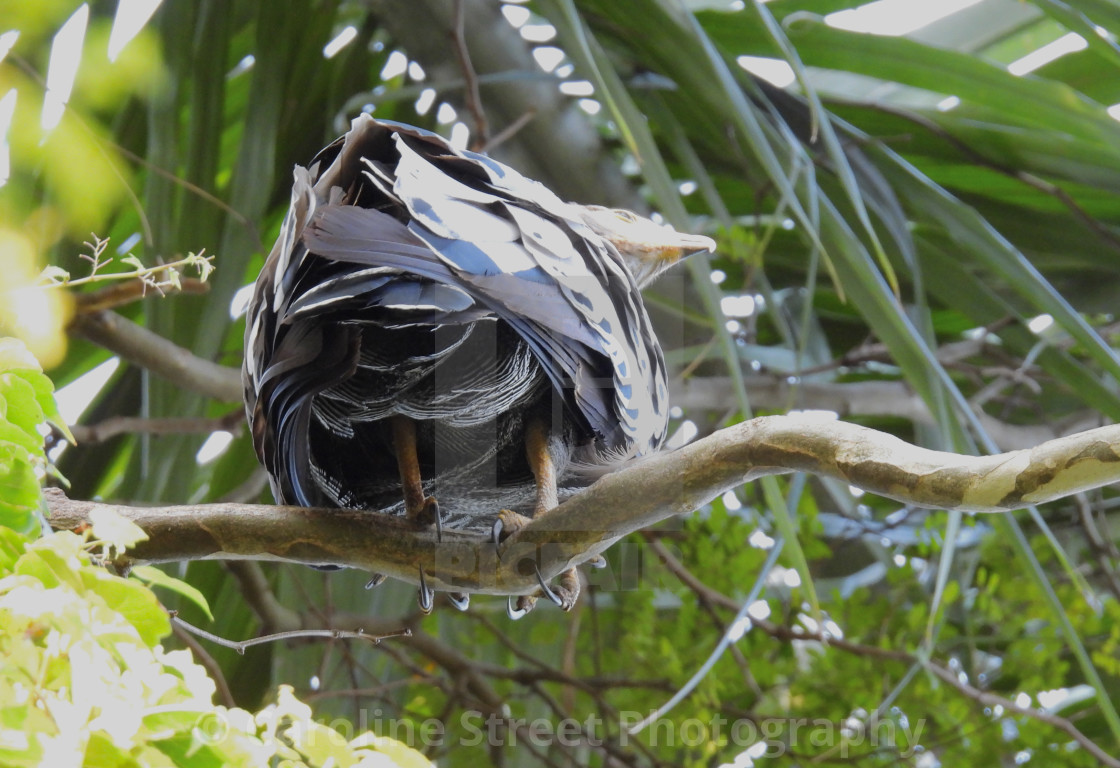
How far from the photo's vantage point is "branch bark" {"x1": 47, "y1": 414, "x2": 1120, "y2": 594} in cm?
51

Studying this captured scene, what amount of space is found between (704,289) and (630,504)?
475mm

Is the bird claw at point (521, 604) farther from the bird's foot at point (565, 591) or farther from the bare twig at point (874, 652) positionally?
the bare twig at point (874, 652)

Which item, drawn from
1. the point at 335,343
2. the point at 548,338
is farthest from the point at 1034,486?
the point at 335,343

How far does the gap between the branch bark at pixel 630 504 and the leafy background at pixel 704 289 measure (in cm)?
44

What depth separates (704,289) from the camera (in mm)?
1120

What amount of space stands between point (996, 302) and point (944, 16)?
2.45 ft

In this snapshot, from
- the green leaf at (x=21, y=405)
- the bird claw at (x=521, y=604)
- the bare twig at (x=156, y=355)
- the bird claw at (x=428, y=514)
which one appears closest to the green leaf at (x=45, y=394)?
the green leaf at (x=21, y=405)

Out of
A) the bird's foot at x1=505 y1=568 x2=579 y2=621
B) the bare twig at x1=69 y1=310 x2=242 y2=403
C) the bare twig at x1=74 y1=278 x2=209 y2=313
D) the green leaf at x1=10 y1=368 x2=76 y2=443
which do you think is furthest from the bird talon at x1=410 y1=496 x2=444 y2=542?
the bare twig at x1=69 y1=310 x2=242 y2=403

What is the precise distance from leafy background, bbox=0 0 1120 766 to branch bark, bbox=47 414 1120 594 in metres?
0.44

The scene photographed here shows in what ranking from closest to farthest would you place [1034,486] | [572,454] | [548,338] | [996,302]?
[1034,486]
[548,338]
[572,454]
[996,302]

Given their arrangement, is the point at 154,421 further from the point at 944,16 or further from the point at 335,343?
the point at 944,16

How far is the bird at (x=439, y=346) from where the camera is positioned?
26.8 inches

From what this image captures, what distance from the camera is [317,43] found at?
1736mm

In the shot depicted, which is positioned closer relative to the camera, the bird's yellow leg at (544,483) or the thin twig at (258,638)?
the thin twig at (258,638)
